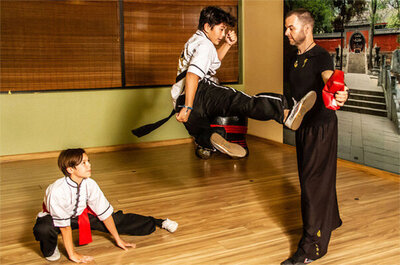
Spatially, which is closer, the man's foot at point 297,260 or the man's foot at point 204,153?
the man's foot at point 297,260

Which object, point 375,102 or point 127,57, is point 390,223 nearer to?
point 375,102

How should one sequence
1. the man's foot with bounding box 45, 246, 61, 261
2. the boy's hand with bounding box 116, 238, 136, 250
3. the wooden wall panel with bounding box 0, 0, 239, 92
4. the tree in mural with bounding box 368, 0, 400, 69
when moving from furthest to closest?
the wooden wall panel with bounding box 0, 0, 239, 92 → the tree in mural with bounding box 368, 0, 400, 69 → the boy's hand with bounding box 116, 238, 136, 250 → the man's foot with bounding box 45, 246, 61, 261

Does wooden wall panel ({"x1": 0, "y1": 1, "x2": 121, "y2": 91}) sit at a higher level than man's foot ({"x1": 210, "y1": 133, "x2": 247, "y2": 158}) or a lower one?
higher

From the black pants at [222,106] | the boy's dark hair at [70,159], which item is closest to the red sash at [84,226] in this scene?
the boy's dark hair at [70,159]

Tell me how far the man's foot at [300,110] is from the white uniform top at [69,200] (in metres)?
1.21

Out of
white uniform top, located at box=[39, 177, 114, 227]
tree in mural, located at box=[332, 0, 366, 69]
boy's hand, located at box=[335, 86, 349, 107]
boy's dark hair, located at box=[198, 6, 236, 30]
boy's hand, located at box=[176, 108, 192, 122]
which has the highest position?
tree in mural, located at box=[332, 0, 366, 69]

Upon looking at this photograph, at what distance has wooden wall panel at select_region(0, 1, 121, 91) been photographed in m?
5.00

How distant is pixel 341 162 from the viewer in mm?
4609

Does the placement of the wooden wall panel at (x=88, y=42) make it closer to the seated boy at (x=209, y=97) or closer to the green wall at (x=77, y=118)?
the green wall at (x=77, y=118)

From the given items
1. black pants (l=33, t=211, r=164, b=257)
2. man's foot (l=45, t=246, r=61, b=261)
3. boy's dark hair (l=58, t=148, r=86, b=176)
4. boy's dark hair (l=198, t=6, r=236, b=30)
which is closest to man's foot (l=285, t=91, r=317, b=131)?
boy's dark hair (l=198, t=6, r=236, b=30)

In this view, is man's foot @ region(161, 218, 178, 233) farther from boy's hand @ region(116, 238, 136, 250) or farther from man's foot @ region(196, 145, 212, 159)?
man's foot @ region(196, 145, 212, 159)

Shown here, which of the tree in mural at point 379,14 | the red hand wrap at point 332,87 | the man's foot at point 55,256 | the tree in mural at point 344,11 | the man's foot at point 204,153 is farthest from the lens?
the man's foot at point 204,153

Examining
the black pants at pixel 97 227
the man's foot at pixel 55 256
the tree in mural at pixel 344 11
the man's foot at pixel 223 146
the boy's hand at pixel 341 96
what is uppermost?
the tree in mural at pixel 344 11

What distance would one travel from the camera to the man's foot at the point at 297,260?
2417 mm
